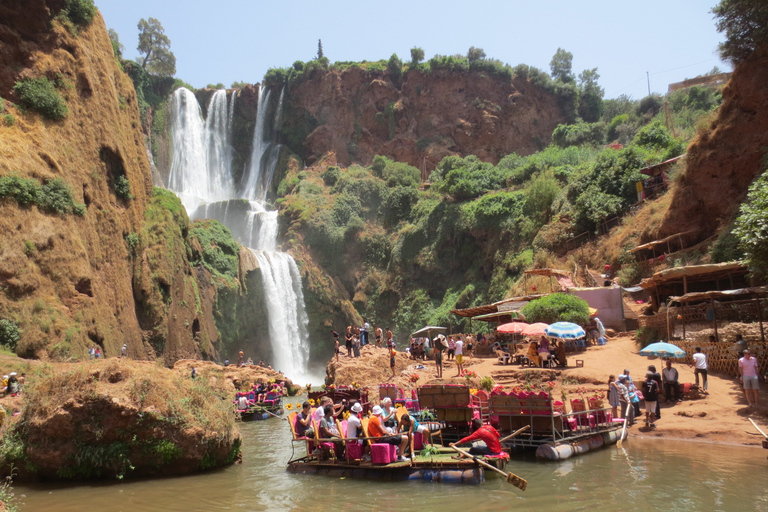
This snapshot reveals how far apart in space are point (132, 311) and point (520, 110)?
47714mm

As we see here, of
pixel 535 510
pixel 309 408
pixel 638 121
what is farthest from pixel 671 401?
pixel 638 121

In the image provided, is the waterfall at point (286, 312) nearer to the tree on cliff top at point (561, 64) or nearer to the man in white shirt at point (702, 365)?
the man in white shirt at point (702, 365)

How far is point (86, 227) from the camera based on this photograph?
2478 cm

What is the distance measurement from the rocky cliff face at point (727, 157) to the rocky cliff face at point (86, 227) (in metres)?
25.1

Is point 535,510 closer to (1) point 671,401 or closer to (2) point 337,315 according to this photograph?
(1) point 671,401

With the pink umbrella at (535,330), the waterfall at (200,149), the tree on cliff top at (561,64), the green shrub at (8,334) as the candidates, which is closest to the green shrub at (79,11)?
the green shrub at (8,334)

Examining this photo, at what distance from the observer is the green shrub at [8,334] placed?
762 inches

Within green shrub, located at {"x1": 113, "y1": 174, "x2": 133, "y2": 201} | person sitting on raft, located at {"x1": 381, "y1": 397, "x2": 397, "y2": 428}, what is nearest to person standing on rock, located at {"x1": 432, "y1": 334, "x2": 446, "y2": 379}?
person sitting on raft, located at {"x1": 381, "y1": 397, "x2": 397, "y2": 428}

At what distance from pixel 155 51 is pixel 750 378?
65.9 meters

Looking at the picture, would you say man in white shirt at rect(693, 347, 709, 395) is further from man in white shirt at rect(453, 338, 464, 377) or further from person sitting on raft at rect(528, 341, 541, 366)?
man in white shirt at rect(453, 338, 464, 377)

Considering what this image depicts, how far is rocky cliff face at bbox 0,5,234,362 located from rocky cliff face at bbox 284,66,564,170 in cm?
2973

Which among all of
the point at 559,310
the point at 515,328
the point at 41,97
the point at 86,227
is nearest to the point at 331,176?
the point at 41,97

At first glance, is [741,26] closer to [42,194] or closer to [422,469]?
[422,469]

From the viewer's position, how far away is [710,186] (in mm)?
25438
